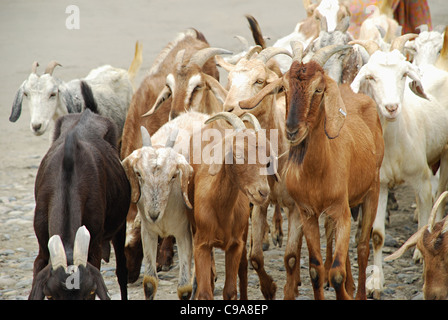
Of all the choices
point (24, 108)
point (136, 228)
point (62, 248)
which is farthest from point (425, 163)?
point (24, 108)

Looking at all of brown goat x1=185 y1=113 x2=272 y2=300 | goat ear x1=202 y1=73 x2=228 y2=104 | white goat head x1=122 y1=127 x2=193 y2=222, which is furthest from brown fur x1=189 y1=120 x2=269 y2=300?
goat ear x1=202 y1=73 x2=228 y2=104

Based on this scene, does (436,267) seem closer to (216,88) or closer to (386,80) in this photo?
(386,80)

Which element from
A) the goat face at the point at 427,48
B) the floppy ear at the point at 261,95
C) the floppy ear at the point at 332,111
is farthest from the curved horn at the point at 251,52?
the goat face at the point at 427,48

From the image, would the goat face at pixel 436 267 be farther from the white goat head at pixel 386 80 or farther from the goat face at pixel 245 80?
the goat face at pixel 245 80

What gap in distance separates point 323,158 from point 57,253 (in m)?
1.98

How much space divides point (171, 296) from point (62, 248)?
1999mm

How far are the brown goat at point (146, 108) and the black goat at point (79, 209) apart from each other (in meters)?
0.48

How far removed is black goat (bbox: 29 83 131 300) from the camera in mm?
4566

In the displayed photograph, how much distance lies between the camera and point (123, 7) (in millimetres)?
16125

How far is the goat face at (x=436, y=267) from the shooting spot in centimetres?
504

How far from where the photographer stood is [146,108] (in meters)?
7.39

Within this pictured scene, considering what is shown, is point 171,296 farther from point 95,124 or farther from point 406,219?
point 406,219

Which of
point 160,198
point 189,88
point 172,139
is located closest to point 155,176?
point 160,198
